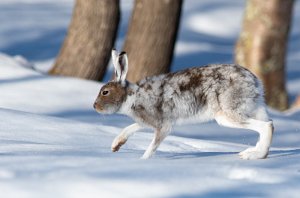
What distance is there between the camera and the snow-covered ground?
18.8 feet

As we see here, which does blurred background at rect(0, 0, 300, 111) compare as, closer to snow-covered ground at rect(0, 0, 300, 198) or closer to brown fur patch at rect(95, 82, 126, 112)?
snow-covered ground at rect(0, 0, 300, 198)

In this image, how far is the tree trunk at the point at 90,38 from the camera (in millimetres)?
13570

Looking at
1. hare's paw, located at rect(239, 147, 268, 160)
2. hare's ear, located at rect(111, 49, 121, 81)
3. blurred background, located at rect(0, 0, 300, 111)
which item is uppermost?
hare's ear, located at rect(111, 49, 121, 81)

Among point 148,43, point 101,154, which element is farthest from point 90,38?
point 101,154

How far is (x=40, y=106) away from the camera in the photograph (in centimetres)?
1103

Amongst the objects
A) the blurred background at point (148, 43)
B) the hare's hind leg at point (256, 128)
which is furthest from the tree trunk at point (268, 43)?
the hare's hind leg at point (256, 128)

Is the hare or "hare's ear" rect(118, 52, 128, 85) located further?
"hare's ear" rect(118, 52, 128, 85)

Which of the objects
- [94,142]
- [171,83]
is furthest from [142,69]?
[171,83]

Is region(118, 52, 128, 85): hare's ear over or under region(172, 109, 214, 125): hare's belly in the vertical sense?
over

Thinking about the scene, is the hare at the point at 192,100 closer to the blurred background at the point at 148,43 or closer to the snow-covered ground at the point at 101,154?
the snow-covered ground at the point at 101,154

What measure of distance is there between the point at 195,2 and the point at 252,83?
1751 cm

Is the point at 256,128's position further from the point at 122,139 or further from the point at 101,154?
the point at 101,154

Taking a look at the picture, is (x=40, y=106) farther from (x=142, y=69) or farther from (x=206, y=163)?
(x=206, y=163)

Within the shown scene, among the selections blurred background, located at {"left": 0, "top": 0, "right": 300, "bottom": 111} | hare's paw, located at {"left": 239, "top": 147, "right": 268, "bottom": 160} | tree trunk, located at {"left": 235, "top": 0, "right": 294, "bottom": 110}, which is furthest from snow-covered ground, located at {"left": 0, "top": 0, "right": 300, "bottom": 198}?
tree trunk, located at {"left": 235, "top": 0, "right": 294, "bottom": 110}
